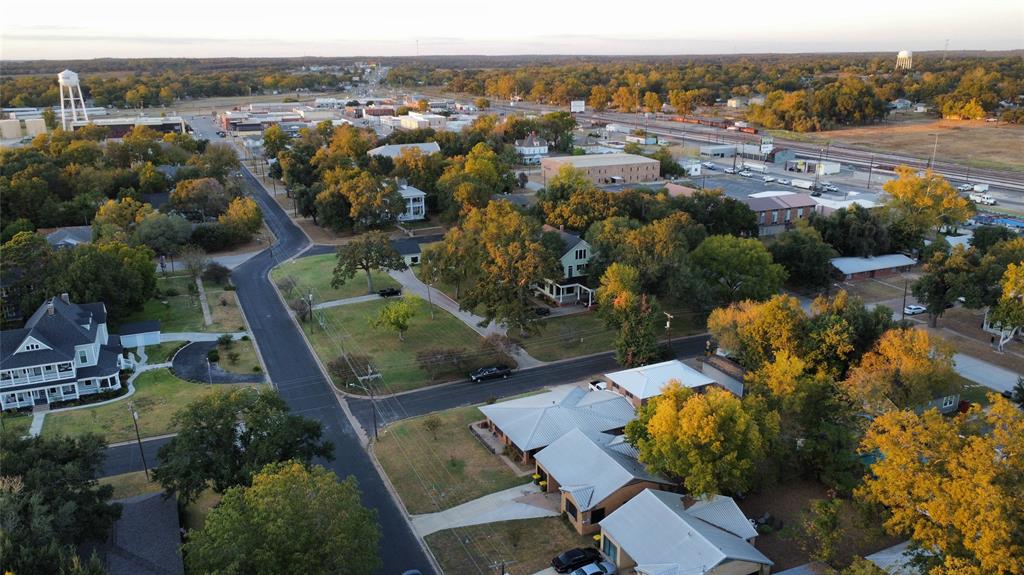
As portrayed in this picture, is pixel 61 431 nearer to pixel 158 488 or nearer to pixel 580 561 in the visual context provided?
pixel 158 488

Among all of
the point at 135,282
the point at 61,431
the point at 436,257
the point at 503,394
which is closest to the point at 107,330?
the point at 135,282

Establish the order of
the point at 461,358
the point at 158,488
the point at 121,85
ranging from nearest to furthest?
the point at 158,488, the point at 461,358, the point at 121,85

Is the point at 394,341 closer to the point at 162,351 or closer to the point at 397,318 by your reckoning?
the point at 397,318

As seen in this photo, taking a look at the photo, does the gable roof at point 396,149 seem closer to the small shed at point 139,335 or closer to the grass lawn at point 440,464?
the small shed at point 139,335

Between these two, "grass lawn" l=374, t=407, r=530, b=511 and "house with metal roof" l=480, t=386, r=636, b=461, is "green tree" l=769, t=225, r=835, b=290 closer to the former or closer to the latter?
"house with metal roof" l=480, t=386, r=636, b=461

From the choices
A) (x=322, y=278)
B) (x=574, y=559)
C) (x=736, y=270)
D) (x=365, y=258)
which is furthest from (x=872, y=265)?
(x=322, y=278)

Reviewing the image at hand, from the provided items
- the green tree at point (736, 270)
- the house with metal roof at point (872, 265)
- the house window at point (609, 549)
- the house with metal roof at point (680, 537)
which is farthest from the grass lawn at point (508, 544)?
the house with metal roof at point (872, 265)
